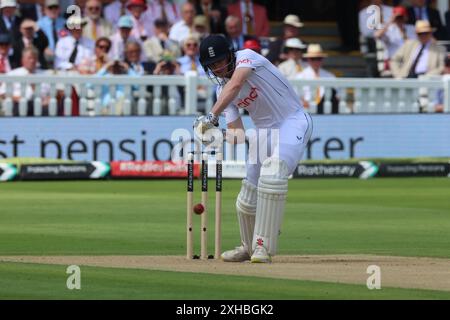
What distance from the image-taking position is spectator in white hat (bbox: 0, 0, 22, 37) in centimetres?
2402

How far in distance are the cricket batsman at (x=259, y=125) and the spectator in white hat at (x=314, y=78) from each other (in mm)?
12268

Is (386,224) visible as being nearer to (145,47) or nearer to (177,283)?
(177,283)

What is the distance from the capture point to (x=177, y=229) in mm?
15312

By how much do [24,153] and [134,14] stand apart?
3757 mm

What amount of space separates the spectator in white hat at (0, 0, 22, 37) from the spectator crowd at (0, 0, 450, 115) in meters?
0.02

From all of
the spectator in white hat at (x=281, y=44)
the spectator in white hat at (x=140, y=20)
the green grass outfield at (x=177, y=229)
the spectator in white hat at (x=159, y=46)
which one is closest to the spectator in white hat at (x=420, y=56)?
the spectator in white hat at (x=281, y=44)

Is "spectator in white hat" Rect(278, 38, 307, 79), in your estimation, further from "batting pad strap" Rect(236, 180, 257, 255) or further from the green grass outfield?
"batting pad strap" Rect(236, 180, 257, 255)

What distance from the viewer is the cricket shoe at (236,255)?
A: 1220 centimetres

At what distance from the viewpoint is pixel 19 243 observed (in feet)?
45.0

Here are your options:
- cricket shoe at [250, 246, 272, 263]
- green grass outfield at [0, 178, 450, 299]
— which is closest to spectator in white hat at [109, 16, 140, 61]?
green grass outfield at [0, 178, 450, 299]

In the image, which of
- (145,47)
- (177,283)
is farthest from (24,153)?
(177,283)

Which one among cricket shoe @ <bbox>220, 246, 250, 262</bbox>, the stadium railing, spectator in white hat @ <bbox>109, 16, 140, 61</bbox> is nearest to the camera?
cricket shoe @ <bbox>220, 246, 250, 262</bbox>

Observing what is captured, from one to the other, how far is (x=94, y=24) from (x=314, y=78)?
12.4ft

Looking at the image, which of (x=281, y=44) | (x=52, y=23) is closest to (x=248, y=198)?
(x=52, y=23)
